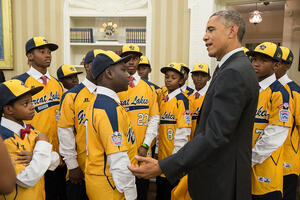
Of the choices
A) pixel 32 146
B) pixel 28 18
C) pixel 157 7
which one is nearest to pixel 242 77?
pixel 32 146

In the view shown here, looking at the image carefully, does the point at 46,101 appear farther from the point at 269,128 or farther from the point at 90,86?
the point at 269,128

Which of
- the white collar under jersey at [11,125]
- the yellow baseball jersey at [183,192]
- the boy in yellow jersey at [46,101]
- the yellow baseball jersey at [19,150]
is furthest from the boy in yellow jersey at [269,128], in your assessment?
the boy in yellow jersey at [46,101]

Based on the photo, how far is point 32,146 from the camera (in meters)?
1.51

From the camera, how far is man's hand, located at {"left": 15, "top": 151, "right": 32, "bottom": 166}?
1.38 m

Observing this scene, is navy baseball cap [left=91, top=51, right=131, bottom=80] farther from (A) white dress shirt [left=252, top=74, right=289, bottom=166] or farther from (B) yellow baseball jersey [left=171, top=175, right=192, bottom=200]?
(A) white dress shirt [left=252, top=74, right=289, bottom=166]

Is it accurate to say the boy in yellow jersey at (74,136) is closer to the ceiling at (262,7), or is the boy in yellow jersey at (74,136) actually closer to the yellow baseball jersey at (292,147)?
the yellow baseball jersey at (292,147)

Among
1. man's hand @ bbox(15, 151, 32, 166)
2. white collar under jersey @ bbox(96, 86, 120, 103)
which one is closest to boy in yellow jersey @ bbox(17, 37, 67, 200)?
man's hand @ bbox(15, 151, 32, 166)

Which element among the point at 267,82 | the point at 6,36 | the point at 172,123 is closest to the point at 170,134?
the point at 172,123

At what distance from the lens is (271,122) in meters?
1.78

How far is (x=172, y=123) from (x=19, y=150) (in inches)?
57.3

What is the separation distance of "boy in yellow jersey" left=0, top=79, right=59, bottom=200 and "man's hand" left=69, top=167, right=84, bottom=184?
1.26 feet

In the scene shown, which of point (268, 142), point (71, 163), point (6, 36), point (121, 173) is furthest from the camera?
point (6, 36)

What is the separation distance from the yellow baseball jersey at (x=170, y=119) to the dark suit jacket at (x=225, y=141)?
1203mm

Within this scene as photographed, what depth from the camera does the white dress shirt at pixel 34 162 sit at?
136 cm
